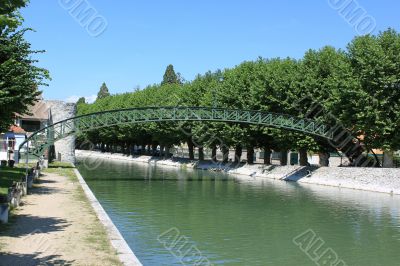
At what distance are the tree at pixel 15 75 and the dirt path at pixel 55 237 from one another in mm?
5361

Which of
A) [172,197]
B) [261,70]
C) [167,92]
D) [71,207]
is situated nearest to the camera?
[71,207]

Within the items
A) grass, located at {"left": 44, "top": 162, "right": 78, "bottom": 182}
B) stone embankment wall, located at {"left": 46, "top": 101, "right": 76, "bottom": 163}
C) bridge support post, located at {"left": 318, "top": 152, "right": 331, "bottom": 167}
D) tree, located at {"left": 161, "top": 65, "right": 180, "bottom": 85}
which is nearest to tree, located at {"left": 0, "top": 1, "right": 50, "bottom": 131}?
grass, located at {"left": 44, "top": 162, "right": 78, "bottom": 182}

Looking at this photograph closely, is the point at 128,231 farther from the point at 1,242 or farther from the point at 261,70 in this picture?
the point at 261,70

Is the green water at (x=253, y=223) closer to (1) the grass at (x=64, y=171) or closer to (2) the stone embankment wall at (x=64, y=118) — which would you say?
(1) the grass at (x=64, y=171)

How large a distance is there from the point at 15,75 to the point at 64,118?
145 feet

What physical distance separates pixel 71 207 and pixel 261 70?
37642mm

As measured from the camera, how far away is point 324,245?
19078 mm

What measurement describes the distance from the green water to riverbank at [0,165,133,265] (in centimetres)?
176

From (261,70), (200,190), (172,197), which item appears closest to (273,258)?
(172,197)

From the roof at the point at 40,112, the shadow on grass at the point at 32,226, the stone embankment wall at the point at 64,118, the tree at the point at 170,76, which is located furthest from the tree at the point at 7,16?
the tree at the point at 170,76

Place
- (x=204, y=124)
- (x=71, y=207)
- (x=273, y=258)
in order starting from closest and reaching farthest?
1. (x=273, y=258)
2. (x=71, y=207)
3. (x=204, y=124)

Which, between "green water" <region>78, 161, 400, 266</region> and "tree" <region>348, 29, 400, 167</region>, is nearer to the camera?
"green water" <region>78, 161, 400, 266</region>

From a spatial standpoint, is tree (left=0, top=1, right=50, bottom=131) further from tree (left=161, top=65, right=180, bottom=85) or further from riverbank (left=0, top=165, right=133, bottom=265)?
tree (left=161, top=65, right=180, bottom=85)

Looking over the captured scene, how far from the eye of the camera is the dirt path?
40.9 feet
